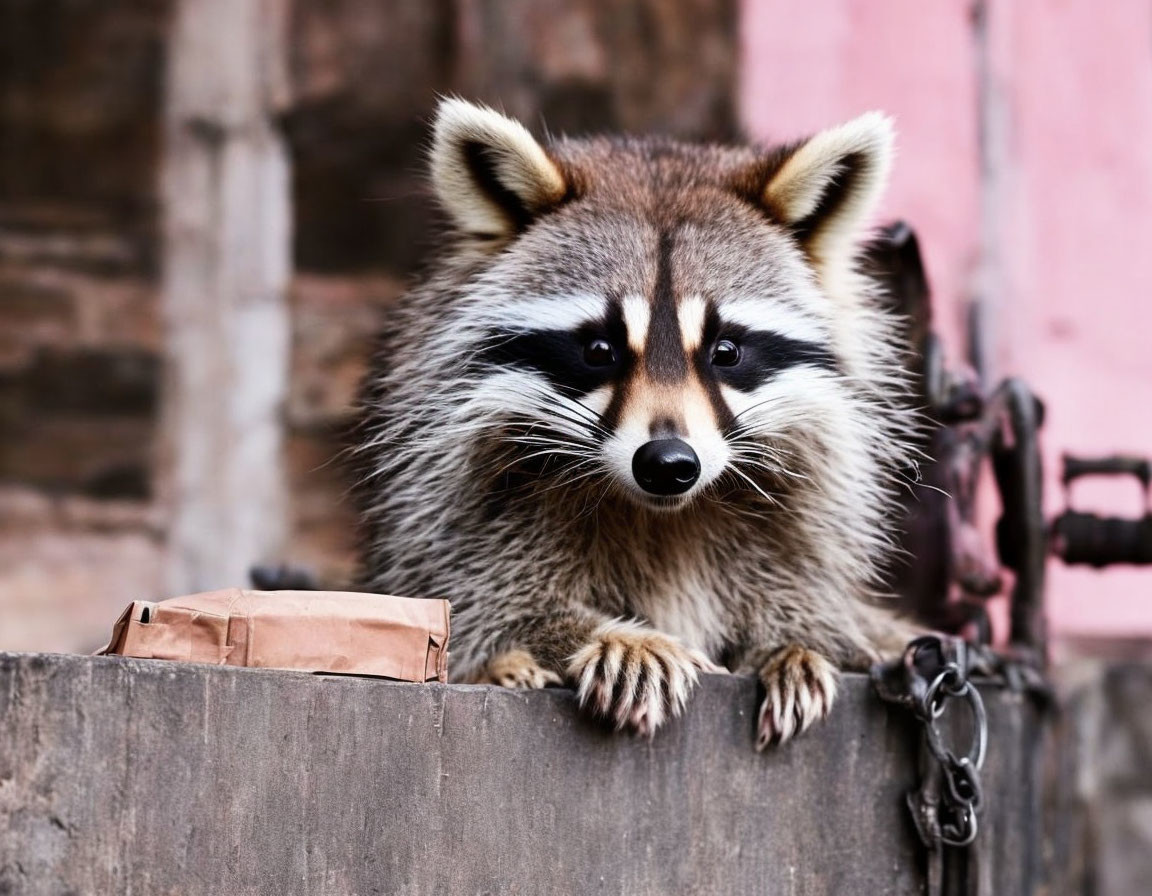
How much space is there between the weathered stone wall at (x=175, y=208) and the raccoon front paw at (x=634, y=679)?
246cm

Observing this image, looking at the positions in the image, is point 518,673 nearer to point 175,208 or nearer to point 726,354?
point 726,354

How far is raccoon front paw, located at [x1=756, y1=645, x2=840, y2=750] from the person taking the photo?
268 cm

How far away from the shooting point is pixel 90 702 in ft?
7.08

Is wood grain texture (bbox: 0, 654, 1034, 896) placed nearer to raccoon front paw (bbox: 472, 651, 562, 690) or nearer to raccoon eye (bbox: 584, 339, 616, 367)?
raccoon front paw (bbox: 472, 651, 562, 690)

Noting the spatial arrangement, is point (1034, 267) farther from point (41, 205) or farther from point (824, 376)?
point (41, 205)

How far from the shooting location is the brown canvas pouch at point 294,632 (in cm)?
226

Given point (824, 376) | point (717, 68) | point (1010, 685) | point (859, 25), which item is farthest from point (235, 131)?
point (1010, 685)

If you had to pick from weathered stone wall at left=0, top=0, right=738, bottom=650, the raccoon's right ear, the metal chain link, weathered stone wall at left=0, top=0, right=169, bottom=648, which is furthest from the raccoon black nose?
weathered stone wall at left=0, top=0, right=169, bottom=648

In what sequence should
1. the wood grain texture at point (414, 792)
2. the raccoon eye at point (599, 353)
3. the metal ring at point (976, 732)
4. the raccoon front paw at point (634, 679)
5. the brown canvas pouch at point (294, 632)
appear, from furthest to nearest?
the raccoon eye at point (599, 353) < the metal ring at point (976, 732) < the raccoon front paw at point (634, 679) < the brown canvas pouch at point (294, 632) < the wood grain texture at point (414, 792)

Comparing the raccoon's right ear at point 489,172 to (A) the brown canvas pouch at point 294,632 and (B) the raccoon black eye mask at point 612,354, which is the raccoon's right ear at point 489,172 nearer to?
(B) the raccoon black eye mask at point 612,354

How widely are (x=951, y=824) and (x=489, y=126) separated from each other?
147 centimetres

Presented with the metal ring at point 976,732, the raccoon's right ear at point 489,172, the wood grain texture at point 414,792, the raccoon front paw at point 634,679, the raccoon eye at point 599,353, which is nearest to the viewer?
the wood grain texture at point 414,792

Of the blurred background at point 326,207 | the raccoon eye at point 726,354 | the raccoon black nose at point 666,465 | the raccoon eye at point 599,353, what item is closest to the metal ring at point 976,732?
the raccoon black nose at point 666,465

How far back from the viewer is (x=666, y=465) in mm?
2574
